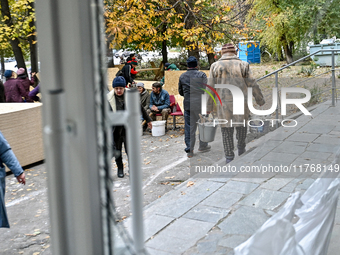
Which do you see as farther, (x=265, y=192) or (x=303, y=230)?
(x=265, y=192)

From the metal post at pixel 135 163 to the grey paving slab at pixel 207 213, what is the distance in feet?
9.90

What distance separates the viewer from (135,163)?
1182 mm

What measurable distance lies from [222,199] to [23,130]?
387cm

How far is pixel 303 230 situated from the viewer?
8.63 feet

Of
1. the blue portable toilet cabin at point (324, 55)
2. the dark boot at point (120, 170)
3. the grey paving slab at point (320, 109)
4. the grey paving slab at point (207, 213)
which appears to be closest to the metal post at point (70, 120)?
the grey paving slab at point (207, 213)

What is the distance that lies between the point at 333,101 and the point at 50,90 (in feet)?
30.8

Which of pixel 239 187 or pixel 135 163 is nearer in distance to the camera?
pixel 135 163

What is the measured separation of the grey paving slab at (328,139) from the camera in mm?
6766

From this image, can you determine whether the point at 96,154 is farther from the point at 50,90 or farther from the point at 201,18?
the point at 201,18

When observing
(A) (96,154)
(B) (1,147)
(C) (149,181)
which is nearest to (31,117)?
(C) (149,181)

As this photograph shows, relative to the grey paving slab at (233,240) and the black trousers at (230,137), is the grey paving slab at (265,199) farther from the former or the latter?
the black trousers at (230,137)

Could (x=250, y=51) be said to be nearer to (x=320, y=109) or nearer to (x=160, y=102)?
(x=320, y=109)

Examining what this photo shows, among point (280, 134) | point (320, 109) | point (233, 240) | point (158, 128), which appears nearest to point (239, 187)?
point (233, 240)

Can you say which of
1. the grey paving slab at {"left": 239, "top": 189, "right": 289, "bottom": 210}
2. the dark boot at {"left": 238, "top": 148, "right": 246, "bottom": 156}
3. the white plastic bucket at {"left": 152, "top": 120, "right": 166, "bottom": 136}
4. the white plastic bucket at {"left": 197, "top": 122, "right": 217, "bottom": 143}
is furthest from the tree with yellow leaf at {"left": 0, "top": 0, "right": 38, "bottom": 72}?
the grey paving slab at {"left": 239, "top": 189, "right": 289, "bottom": 210}
